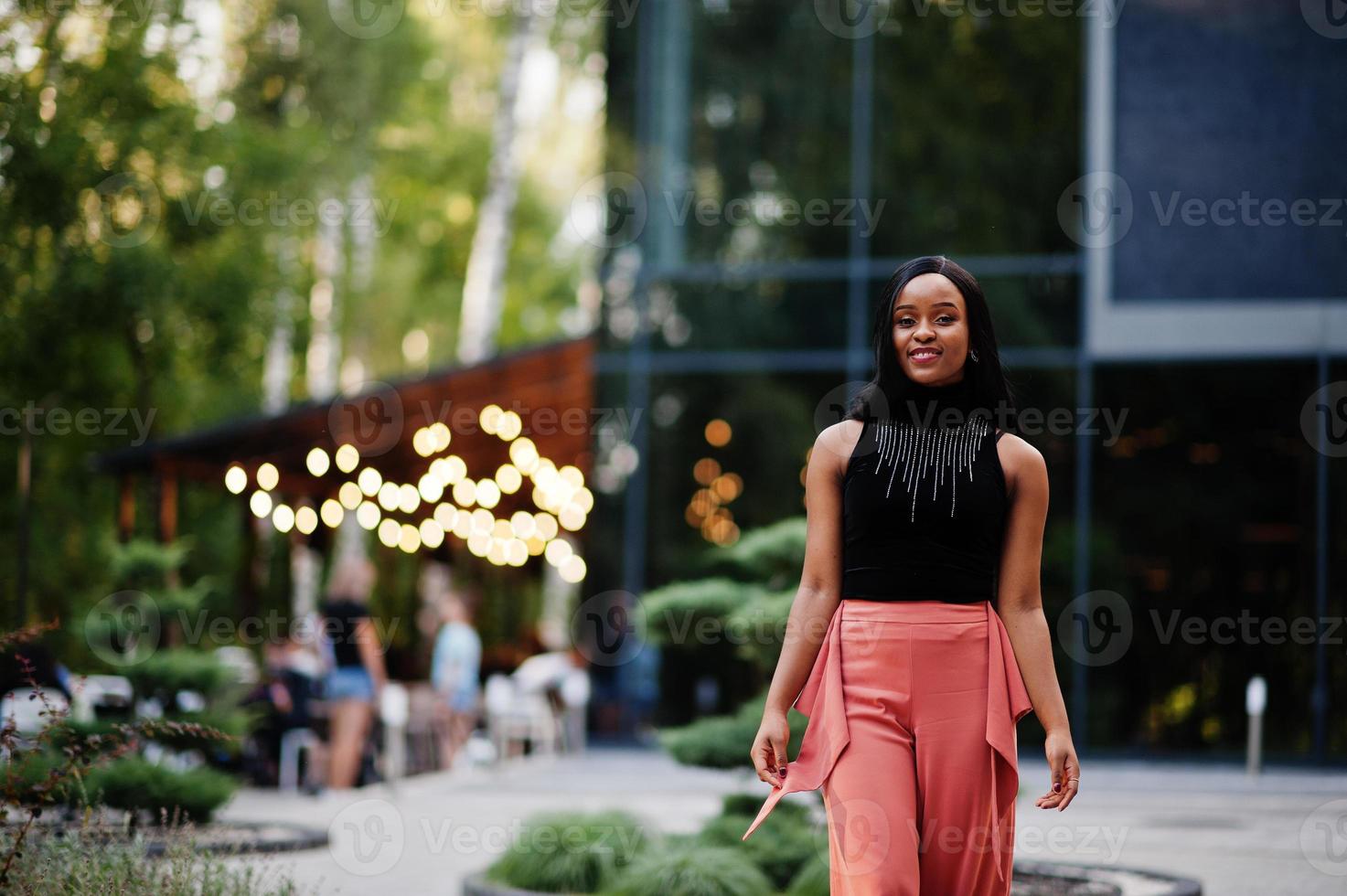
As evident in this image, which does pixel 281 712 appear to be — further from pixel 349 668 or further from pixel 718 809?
pixel 718 809

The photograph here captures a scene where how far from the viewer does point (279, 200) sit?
19234mm

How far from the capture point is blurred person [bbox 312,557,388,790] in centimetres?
1289

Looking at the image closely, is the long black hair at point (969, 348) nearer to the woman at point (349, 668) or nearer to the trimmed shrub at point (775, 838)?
the trimmed shrub at point (775, 838)

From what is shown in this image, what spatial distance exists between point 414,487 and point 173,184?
597 cm

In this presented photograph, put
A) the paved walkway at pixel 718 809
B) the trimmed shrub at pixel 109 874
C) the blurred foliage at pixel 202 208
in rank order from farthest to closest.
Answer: the blurred foliage at pixel 202 208, the paved walkway at pixel 718 809, the trimmed shrub at pixel 109 874

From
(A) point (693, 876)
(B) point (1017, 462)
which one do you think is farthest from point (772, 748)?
(A) point (693, 876)

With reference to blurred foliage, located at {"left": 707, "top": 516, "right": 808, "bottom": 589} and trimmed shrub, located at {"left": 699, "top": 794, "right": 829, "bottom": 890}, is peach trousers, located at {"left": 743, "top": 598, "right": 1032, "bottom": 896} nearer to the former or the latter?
trimmed shrub, located at {"left": 699, "top": 794, "right": 829, "bottom": 890}

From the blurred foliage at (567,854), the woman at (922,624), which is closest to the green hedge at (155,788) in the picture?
the blurred foliage at (567,854)

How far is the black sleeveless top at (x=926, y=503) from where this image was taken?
3740mm

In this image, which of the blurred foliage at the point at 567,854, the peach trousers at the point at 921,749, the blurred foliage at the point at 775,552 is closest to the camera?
the peach trousers at the point at 921,749

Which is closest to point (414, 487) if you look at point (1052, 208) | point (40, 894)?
point (1052, 208)

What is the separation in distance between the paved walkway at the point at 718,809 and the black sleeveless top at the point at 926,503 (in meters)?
3.61

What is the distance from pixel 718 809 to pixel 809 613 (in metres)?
8.40

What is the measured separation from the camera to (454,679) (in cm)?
1630
